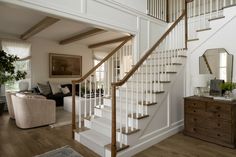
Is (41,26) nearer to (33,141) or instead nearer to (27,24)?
(27,24)

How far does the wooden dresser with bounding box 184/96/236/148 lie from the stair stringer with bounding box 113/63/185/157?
1.11 ft

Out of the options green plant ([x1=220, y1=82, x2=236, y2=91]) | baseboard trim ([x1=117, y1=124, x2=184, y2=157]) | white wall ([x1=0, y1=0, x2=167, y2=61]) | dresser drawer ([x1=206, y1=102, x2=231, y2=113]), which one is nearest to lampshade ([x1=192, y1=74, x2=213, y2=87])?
green plant ([x1=220, y1=82, x2=236, y2=91])

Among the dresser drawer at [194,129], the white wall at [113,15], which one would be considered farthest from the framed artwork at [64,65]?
the dresser drawer at [194,129]

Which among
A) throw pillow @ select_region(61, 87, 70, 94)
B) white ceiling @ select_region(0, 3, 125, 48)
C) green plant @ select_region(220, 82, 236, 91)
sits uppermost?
white ceiling @ select_region(0, 3, 125, 48)

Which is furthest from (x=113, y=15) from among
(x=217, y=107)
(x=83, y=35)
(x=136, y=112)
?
(x=217, y=107)

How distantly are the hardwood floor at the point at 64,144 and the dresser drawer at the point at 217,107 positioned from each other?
25.5 inches

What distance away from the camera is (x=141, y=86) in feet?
10.3

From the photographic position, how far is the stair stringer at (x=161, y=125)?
108 inches

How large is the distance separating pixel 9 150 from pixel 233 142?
3.90 meters

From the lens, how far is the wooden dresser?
9.49ft

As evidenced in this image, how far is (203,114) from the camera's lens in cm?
320

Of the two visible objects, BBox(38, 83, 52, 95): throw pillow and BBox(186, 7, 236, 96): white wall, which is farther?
BBox(38, 83, 52, 95): throw pillow

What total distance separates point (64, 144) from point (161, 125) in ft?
6.27

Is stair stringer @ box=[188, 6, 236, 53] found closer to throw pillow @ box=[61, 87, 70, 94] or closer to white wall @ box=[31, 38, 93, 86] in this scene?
throw pillow @ box=[61, 87, 70, 94]
